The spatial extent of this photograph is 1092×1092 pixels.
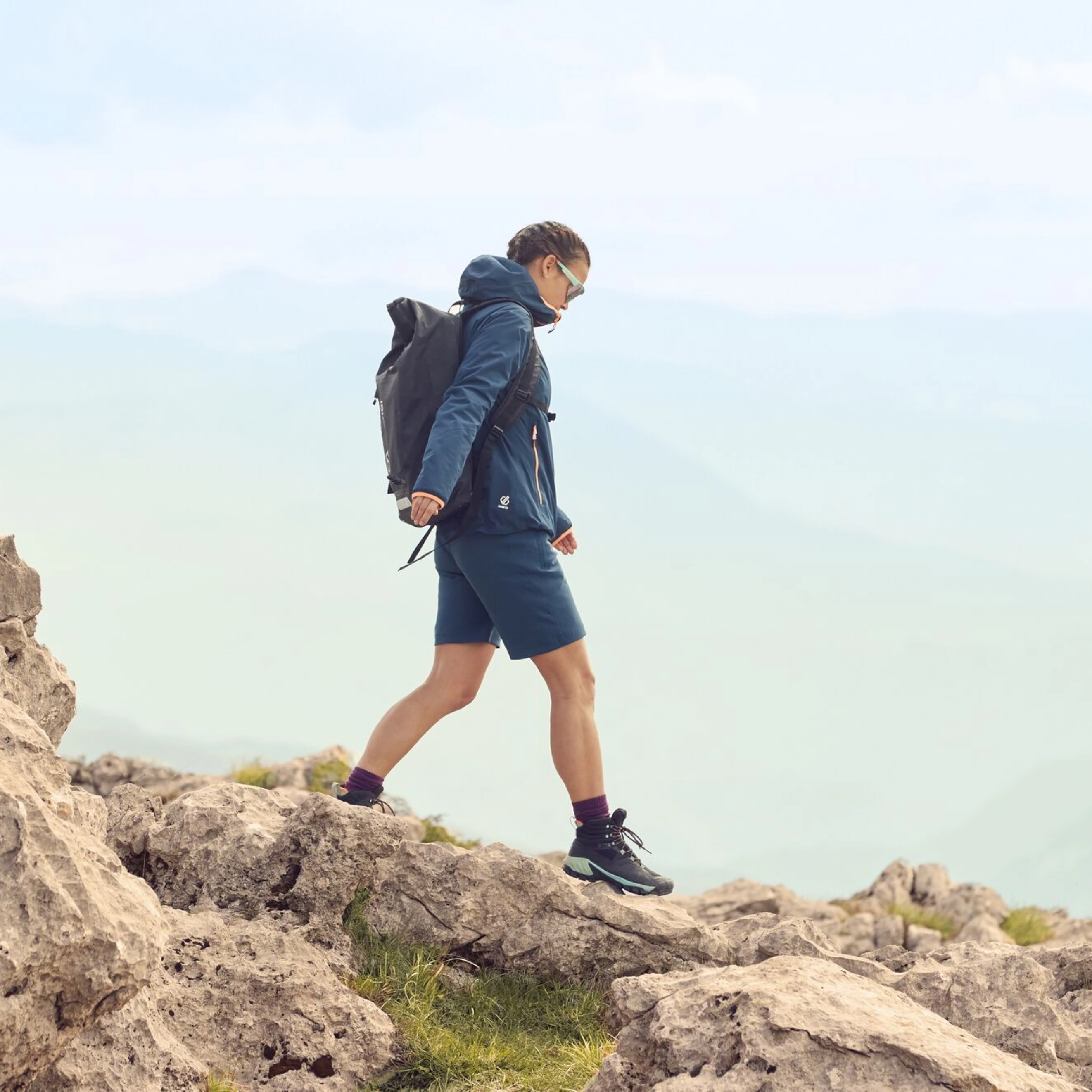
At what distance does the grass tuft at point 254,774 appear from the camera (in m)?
12.2

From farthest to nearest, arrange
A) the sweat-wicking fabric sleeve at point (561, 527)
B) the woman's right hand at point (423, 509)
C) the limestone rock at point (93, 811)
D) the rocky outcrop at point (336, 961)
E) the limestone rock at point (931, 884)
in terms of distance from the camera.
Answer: the limestone rock at point (931, 884) → the sweat-wicking fabric sleeve at point (561, 527) → the woman's right hand at point (423, 509) → the limestone rock at point (93, 811) → the rocky outcrop at point (336, 961)

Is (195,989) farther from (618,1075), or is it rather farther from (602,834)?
(602,834)

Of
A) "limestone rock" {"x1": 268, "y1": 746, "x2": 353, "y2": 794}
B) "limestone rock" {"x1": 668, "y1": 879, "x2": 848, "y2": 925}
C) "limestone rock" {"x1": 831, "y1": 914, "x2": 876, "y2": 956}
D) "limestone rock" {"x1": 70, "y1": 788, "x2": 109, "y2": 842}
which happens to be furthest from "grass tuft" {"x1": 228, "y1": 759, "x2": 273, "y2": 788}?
"limestone rock" {"x1": 70, "y1": 788, "x2": 109, "y2": 842}

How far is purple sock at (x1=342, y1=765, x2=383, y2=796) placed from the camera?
620cm

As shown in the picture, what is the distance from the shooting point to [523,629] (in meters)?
6.00

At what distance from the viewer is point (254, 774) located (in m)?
12.4

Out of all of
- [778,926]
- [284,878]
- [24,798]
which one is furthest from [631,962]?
[24,798]

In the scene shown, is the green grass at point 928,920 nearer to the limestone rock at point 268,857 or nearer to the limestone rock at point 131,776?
the limestone rock at point 131,776

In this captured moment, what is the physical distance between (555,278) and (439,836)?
665cm

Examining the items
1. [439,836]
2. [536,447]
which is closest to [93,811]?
[536,447]

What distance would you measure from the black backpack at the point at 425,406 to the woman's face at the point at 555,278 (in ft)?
1.77

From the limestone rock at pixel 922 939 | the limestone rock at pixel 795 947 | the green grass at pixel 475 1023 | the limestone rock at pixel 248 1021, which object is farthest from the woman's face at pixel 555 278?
the limestone rock at pixel 922 939

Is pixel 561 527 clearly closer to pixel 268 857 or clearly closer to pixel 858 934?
pixel 268 857

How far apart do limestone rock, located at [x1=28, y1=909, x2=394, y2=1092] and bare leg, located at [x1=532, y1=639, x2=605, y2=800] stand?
1.62 metres
